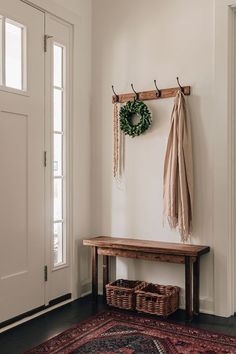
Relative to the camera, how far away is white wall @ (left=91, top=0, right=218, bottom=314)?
342 centimetres

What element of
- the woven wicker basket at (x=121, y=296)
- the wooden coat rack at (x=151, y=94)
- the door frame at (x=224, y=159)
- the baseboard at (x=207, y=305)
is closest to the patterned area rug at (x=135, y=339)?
the woven wicker basket at (x=121, y=296)

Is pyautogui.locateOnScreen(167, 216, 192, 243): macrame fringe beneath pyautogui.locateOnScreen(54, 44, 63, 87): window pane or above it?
beneath

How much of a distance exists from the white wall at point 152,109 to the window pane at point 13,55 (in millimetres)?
925

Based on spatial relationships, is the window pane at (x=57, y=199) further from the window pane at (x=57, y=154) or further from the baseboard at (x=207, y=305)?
the baseboard at (x=207, y=305)

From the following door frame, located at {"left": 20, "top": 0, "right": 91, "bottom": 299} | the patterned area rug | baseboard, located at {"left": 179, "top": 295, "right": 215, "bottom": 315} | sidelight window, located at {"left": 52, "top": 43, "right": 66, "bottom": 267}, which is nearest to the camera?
the patterned area rug

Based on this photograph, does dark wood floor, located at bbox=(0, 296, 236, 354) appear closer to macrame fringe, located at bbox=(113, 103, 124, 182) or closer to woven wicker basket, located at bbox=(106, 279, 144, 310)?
woven wicker basket, located at bbox=(106, 279, 144, 310)

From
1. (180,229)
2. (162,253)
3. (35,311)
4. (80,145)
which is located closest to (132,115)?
(80,145)

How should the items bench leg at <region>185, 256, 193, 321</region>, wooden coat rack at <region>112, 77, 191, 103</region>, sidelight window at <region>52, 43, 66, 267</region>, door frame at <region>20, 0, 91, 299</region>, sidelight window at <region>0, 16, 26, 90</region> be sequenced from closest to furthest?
1. sidelight window at <region>0, 16, 26, 90</region>
2. bench leg at <region>185, 256, 193, 321</region>
3. wooden coat rack at <region>112, 77, 191, 103</region>
4. sidelight window at <region>52, 43, 66, 267</region>
5. door frame at <region>20, 0, 91, 299</region>

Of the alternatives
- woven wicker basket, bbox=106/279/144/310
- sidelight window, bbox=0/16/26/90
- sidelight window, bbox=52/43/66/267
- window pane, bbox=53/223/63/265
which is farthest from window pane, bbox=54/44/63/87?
woven wicker basket, bbox=106/279/144/310

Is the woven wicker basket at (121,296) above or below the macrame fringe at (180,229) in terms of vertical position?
below

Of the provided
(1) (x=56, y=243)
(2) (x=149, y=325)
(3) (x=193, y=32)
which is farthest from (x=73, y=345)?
(3) (x=193, y=32)

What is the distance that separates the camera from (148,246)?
336 cm

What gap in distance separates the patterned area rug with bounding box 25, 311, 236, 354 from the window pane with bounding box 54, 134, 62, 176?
1238mm

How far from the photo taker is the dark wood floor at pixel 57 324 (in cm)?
279
